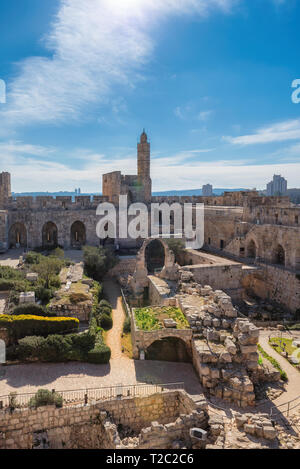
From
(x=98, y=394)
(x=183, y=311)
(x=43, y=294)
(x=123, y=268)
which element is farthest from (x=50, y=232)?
(x=98, y=394)

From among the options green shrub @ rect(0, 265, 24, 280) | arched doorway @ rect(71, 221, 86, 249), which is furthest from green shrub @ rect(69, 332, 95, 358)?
arched doorway @ rect(71, 221, 86, 249)

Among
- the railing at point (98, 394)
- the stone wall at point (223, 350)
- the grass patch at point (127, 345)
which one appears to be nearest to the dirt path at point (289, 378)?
the stone wall at point (223, 350)

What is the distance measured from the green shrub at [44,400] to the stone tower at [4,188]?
22.3 meters

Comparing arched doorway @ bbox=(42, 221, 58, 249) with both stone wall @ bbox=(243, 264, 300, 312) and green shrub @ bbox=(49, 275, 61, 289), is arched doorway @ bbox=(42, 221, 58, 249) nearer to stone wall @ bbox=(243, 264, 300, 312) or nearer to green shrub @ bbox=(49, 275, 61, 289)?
green shrub @ bbox=(49, 275, 61, 289)

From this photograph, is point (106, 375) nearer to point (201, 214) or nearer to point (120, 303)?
point (120, 303)

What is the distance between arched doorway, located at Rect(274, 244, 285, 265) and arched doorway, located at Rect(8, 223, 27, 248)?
2074 centimetres

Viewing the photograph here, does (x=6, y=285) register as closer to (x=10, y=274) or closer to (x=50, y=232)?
(x=10, y=274)

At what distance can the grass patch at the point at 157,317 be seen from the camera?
13.0 metres

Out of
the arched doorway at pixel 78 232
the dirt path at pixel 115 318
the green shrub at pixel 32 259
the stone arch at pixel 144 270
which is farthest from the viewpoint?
the arched doorway at pixel 78 232

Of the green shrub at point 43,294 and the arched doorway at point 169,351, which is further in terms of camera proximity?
the green shrub at point 43,294

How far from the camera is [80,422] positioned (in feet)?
30.9

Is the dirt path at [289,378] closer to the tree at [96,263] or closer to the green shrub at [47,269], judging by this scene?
the green shrub at [47,269]

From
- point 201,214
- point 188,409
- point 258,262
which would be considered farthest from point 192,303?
point 201,214

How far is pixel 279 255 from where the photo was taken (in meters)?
23.8
